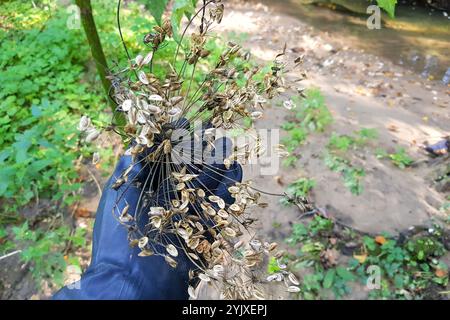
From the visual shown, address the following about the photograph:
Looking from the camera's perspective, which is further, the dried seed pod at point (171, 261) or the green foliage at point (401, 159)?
the green foliage at point (401, 159)

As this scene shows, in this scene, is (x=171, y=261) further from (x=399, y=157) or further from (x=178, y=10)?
(x=399, y=157)

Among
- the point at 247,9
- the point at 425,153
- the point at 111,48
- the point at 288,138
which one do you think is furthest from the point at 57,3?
the point at 425,153

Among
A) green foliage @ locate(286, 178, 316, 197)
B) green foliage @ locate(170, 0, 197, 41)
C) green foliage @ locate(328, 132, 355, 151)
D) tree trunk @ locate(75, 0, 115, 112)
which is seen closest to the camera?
green foliage @ locate(170, 0, 197, 41)

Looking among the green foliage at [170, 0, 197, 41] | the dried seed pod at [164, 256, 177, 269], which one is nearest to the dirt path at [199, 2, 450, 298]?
the dried seed pod at [164, 256, 177, 269]

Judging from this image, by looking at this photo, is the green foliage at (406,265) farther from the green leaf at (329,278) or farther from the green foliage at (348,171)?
the green foliage at (348,171)

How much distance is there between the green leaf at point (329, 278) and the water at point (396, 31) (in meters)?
2.72

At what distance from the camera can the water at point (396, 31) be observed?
4.81 meters

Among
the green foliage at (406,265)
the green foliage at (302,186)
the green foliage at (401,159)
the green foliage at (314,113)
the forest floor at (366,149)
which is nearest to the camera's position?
the green foliage at (406,265)

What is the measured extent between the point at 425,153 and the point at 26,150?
305cm

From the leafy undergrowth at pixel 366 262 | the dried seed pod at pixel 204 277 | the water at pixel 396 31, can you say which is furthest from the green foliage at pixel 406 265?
the water at pixel 396 31

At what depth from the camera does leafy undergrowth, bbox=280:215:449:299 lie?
2.37 meters

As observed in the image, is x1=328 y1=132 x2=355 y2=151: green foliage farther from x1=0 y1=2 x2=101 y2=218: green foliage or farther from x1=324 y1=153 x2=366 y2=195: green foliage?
x1=0 y1=2 x2=101 y2=218: green foliage

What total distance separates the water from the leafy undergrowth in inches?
92.5

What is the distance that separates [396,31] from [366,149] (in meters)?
3.13
